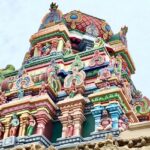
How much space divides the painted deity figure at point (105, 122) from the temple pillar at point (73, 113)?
751mm

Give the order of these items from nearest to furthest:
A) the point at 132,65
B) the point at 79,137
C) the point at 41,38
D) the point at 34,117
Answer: the point at 79,137 → the point at 34,117 → the point at 41,38 → the point at 132,65

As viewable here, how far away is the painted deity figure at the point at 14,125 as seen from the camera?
14578mm

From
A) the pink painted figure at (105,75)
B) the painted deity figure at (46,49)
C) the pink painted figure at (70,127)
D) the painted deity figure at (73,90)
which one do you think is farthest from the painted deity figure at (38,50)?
the pink painted figure at (70,127)

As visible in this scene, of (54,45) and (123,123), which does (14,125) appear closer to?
(123,123)

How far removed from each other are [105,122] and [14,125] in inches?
128

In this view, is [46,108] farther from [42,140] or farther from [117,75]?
[117,75]

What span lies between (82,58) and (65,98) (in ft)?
7.74

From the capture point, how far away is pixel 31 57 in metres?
19.7

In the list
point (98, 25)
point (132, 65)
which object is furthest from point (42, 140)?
point (98, 25)

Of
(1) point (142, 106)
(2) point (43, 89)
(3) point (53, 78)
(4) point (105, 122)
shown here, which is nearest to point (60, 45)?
(3) point (53, 78)

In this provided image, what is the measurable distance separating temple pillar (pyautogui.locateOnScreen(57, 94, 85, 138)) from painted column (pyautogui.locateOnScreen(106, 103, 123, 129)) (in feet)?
3.27

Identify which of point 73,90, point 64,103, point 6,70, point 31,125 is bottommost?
point 31,125

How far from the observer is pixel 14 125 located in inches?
578

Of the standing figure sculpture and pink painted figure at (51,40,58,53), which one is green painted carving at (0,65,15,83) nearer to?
pink painted figure at (51,40,58,53)
